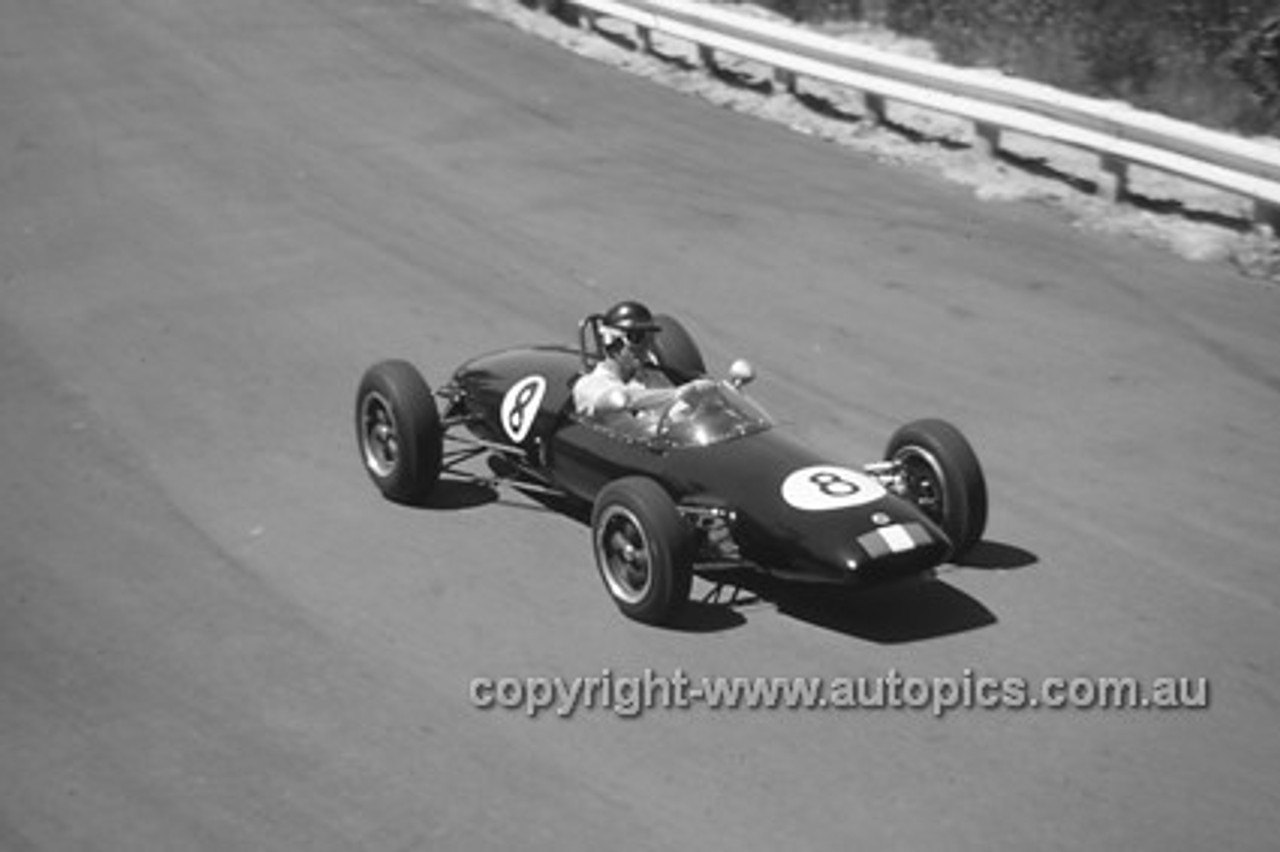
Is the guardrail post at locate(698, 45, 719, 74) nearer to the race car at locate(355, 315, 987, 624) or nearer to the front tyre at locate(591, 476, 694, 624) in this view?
the race car at locate(355, 315, 987, 624)

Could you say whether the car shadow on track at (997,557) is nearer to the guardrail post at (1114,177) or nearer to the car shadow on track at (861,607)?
the car shadow on track at (861,607)

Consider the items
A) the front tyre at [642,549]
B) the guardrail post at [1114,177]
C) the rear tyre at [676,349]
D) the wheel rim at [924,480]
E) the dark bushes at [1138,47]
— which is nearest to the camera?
the front tyre at [642,549]

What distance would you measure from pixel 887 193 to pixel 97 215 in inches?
270

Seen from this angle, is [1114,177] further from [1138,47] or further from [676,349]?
[676,349]

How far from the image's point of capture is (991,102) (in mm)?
16406

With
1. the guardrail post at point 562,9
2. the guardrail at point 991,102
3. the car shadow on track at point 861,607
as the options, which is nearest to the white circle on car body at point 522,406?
the car shadow on track at point 861,607

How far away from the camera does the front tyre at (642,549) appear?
351 inches

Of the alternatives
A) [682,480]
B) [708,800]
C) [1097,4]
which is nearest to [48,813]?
[708,800]

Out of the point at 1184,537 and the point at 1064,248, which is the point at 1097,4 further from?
the point at 1184,537

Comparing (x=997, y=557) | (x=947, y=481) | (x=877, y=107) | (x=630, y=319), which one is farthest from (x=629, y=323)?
(x=877, y=107)

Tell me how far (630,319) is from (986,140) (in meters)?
7.18

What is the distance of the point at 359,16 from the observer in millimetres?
22328

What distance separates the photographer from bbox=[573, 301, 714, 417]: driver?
33.4ft

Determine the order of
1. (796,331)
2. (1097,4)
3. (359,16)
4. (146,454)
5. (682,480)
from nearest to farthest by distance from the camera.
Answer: (682,480)
(146,454)
(796,331)
(1097,4)
(359,16)
